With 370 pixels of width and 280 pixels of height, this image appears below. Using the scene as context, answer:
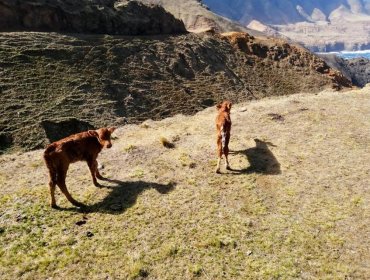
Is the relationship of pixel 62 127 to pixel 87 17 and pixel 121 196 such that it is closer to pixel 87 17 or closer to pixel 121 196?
pixel 121 196

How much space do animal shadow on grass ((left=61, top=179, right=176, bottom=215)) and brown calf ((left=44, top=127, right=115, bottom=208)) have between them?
57cm

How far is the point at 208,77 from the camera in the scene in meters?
68.8

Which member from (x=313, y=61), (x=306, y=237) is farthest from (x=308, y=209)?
(x=313, y=61)

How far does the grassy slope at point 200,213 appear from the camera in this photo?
1172 centimetres

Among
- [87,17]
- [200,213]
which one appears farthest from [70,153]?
[87,17]

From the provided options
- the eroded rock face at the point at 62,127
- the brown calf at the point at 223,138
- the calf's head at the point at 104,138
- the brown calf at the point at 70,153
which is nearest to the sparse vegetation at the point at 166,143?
the brown calf at the point at 223,138

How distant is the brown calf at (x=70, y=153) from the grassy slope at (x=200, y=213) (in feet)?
3.11

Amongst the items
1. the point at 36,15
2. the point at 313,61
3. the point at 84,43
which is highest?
the point at 36,15

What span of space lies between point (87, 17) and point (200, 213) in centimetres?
6305

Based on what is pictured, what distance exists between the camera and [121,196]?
15016 mm

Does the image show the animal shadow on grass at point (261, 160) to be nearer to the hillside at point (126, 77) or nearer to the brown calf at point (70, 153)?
the brown calf at point (70, 153)

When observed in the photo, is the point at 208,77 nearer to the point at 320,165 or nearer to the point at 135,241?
the point at 320,165

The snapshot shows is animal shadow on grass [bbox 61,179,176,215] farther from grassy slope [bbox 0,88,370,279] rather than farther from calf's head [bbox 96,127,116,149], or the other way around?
calf's head [bbox 96,127,116,149]

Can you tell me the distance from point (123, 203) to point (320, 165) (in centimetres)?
855
